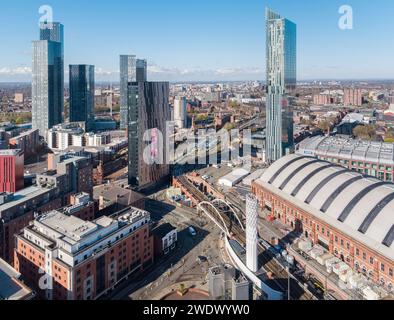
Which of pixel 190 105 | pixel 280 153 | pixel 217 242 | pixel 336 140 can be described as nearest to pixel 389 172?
pixel 336 140

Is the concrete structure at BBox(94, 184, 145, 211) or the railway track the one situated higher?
the concrete structure at BBox(94, 184, 145, 211)

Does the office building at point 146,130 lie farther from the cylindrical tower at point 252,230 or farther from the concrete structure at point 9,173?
the cylindrical tower at point 252,230

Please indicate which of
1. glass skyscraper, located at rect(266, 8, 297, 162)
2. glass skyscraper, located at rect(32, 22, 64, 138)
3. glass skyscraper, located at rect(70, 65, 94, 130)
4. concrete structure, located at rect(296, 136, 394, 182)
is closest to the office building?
glass skyscraper, located at rect(266, 8, 297, 162)

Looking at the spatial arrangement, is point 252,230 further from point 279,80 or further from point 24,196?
point 279,80

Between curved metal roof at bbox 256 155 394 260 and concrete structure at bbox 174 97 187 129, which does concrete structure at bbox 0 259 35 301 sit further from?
concrete structure at bbox 174 97 187 129

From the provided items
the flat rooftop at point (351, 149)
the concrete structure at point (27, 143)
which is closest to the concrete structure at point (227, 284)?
the flat rooftop at point (351, 149)
